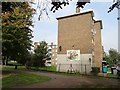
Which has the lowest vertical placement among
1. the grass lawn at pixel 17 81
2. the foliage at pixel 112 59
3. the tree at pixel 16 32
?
the grass lawn at pixel 17 81

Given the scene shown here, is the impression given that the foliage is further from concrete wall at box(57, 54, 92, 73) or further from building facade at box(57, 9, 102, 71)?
concrete wall at box(57, 54, 92, 73)

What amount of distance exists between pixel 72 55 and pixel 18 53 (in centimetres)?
1473

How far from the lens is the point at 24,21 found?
1120 inches

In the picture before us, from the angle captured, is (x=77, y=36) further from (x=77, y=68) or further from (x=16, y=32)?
(x=16, y=32)

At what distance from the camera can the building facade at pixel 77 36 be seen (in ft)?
134

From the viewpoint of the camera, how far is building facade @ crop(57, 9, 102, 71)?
40906mm

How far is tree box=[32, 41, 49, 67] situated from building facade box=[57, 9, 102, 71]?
15.6 m

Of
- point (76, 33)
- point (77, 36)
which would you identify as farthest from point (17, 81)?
point (76, 33)

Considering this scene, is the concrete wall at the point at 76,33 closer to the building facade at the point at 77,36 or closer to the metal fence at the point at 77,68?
the building facade at the point at 77,36

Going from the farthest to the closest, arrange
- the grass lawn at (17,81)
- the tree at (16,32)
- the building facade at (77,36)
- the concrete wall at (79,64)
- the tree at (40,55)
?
the tree at (40,55), the building facade at (77,36), the concrete wall at (79,64), the tree at (16,32), the grass lawn at (17,81)

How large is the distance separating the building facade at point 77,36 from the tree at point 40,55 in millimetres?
15608

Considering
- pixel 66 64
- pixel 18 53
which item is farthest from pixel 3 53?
pixel 66 64

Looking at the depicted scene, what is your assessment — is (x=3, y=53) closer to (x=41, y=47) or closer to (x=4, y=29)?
(x=4, y=29)

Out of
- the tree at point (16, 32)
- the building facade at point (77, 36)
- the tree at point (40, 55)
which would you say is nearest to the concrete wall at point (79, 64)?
the building facade at point (77, 36)
